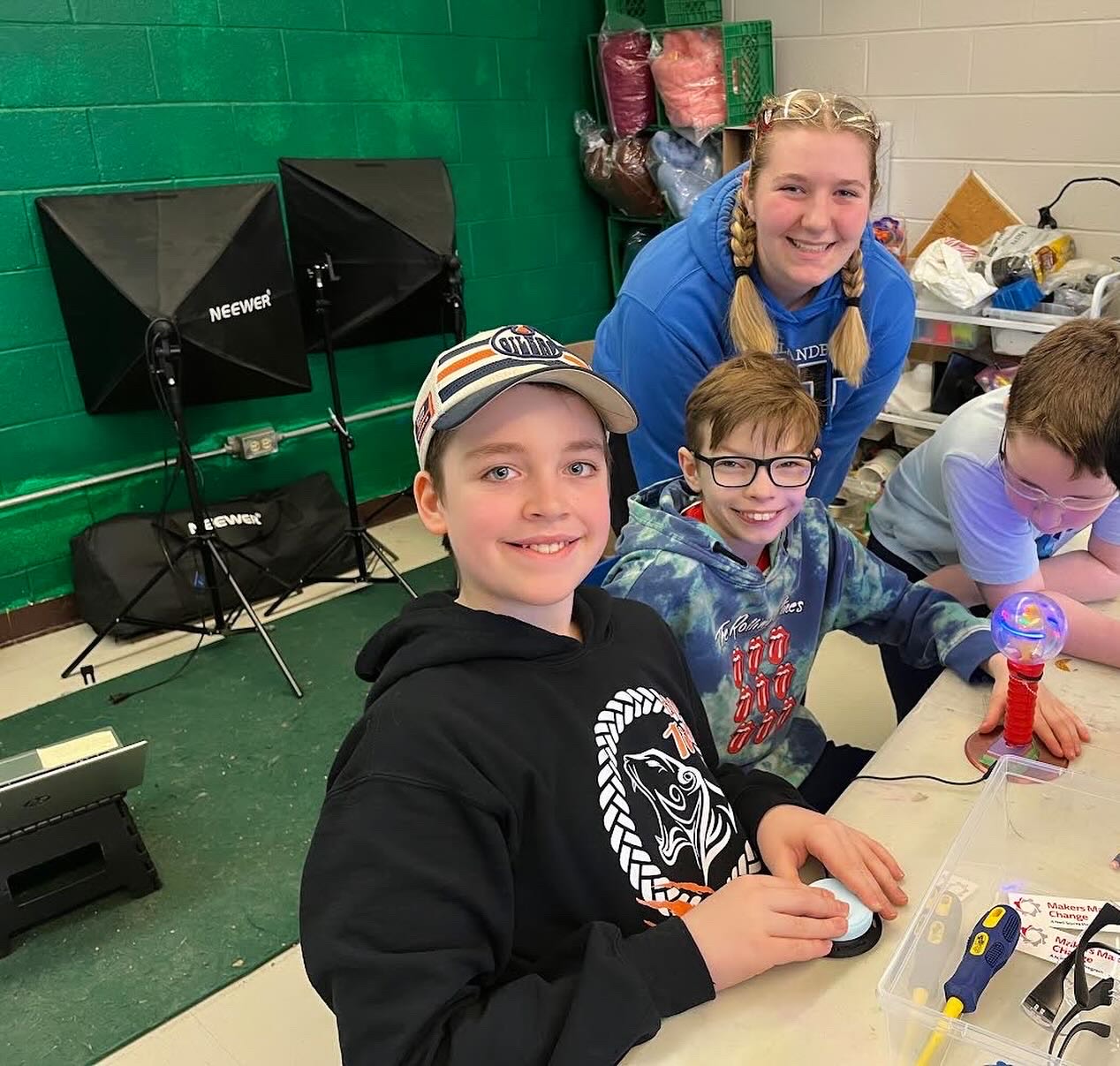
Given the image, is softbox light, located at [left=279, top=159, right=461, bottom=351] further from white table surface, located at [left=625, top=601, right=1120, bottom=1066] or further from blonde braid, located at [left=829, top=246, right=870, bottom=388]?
white table surface, located at [left=625, top=601, right=1120, bottom=1066]

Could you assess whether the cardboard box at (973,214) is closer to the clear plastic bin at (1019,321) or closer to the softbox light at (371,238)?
the clear plastic bin at (1019,321)

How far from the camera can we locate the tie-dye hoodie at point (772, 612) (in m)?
1.30

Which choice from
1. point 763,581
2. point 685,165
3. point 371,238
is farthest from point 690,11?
point 763,581

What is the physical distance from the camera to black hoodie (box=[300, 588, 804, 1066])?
0.75 metres

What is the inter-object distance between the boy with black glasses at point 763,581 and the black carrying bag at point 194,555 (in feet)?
7.02

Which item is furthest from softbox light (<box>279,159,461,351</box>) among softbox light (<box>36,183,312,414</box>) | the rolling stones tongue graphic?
the rolling stones tongue graphic

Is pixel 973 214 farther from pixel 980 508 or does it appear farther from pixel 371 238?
pixel 980 508

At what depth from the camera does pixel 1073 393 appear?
132 centimetres

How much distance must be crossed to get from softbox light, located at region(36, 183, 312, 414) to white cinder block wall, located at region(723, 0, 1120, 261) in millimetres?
2153

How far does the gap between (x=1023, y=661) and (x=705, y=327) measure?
845mm

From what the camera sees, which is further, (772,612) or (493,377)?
(772,612)

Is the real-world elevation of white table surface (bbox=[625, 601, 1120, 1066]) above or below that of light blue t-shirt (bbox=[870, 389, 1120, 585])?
below

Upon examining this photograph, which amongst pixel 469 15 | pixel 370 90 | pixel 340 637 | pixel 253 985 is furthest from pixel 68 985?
pixel 469 15

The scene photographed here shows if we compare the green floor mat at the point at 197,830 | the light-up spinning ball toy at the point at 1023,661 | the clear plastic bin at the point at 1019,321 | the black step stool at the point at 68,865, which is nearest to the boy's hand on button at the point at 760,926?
the light-up spinning ball toy at the point at 1023,661
